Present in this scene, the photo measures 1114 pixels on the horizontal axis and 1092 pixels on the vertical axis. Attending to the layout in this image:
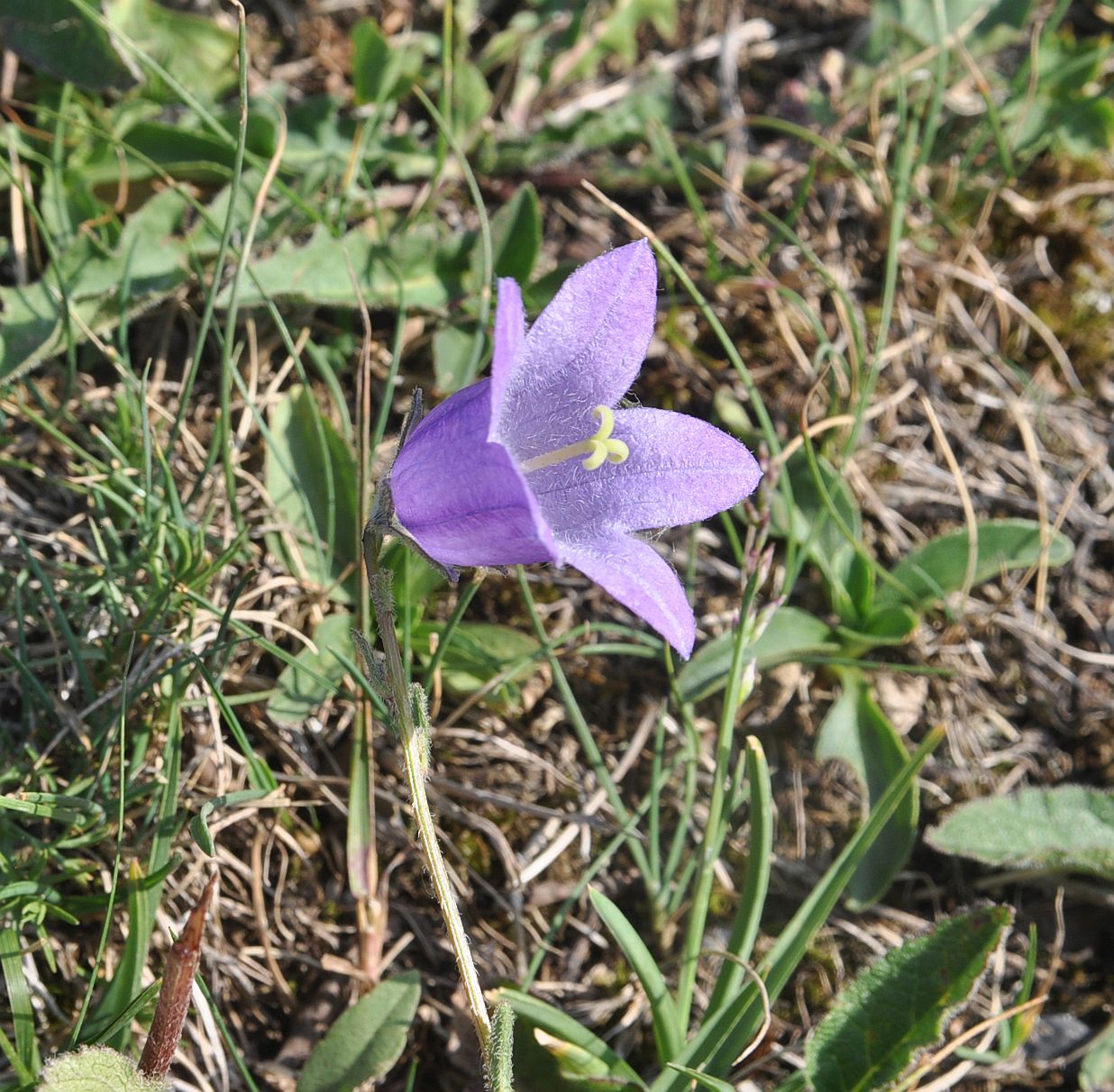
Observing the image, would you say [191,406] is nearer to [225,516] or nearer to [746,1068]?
[225,516]

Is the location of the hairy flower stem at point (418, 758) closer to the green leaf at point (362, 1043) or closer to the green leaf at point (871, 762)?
the green leaf at point (362, 1043)

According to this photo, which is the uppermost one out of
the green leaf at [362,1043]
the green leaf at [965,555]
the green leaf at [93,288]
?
the green leaf at [93,288]

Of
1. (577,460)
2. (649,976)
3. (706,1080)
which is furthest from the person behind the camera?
(649,976)

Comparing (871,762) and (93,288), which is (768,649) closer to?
(871,762)

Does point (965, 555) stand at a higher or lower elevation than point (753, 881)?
higher

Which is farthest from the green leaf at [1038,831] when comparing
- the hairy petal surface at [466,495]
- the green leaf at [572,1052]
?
the hairy petal surface at [466,495]

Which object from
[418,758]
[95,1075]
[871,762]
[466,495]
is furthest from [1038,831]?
[95,1075]
